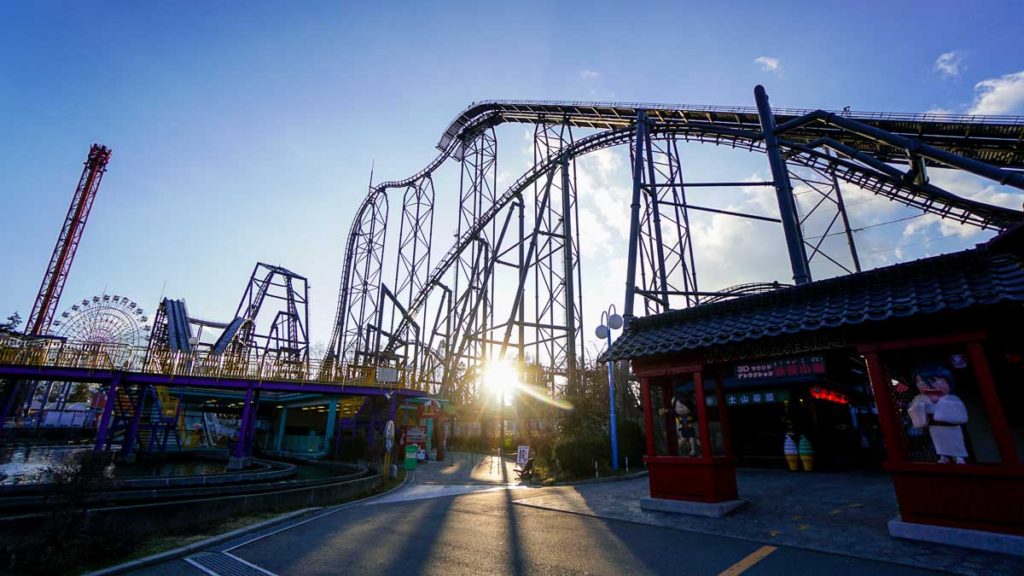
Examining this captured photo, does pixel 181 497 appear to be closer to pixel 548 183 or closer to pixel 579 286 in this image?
pixel 579 286

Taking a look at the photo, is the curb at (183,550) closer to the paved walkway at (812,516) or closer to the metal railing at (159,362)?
the paved walkway at (812,516)

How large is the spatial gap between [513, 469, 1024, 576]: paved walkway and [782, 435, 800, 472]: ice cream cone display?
1.29 m

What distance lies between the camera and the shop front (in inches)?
181

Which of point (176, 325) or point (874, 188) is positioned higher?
point (874, 188)

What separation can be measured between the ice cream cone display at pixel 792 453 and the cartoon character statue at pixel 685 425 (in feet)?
20.7

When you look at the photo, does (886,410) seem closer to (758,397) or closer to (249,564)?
(249,564)

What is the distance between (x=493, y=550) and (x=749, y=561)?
Answer: 281 cm

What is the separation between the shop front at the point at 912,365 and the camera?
4609mm

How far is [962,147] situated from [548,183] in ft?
48.4

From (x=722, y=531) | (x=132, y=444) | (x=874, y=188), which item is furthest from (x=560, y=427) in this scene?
(x=132, y=444)

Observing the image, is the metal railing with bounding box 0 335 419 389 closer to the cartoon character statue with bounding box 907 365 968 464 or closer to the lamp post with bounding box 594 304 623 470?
the lamp post with bounding box 594 304 623 470

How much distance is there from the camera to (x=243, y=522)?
759cm

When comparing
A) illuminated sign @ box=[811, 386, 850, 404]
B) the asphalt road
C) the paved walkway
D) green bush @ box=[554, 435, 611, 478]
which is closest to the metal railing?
green bush @ box=[554, 435, 611, 478]

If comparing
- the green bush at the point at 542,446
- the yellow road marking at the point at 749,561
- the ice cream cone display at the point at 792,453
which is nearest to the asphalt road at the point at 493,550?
the yellow road marking at the point at 749,561
